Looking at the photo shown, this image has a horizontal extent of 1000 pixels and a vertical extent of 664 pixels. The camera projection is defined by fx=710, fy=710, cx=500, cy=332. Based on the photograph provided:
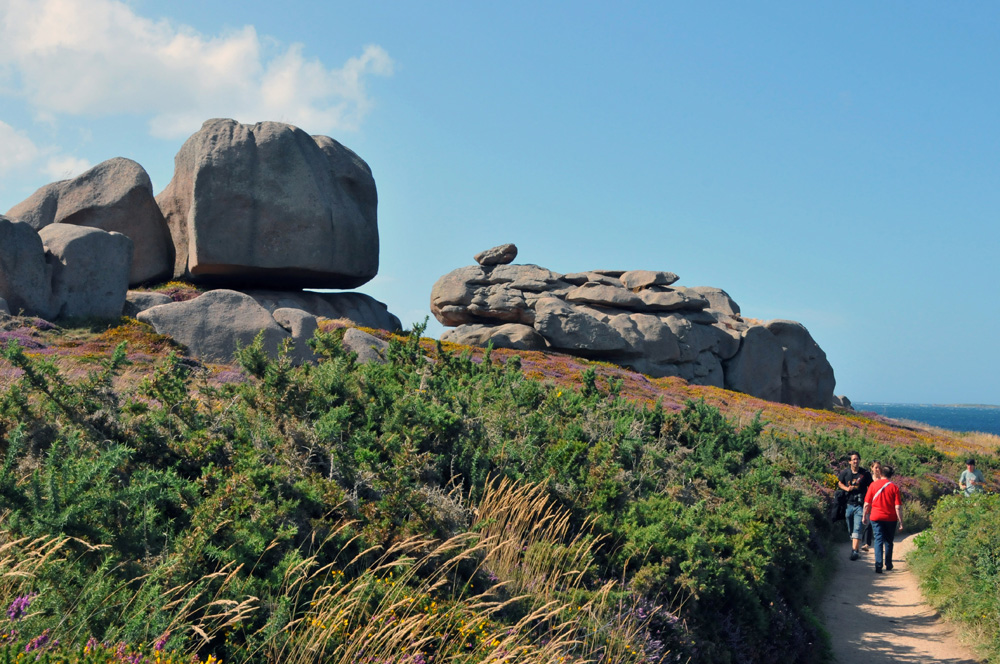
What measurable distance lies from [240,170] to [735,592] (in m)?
23.0

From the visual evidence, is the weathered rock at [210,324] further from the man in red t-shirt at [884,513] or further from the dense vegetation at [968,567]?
the dense vegetation at [968,567]

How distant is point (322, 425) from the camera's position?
6.34 m

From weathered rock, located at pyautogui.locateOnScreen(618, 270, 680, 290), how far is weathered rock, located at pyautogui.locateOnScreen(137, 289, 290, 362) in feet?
73.9

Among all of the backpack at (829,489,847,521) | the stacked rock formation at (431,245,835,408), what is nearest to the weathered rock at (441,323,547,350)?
the stacked rock formation at (431,245,835,408)

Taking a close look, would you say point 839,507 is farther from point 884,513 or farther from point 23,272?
point 23,272

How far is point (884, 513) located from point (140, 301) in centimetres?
2024

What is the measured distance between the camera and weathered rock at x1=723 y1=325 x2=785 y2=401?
3581cm

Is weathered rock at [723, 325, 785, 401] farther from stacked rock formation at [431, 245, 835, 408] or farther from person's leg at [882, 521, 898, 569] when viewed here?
person's leg at [882, 521, 898, 569]

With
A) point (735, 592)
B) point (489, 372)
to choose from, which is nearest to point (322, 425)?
point (735, 592)

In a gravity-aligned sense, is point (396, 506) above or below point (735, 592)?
above

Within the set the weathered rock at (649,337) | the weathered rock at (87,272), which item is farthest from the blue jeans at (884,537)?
the weathered rock at (649,337)

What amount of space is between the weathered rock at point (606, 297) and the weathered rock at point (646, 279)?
1712 mm

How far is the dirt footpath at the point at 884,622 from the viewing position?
8.27 metres

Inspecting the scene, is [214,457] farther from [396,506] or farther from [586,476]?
[586,476]
